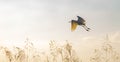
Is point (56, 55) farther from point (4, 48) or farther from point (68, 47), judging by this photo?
point (4, 48)

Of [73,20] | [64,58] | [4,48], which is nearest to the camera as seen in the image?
[73,20]

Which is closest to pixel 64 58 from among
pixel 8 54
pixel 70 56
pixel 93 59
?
pixel 70 56

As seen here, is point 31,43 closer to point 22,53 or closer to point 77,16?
point 22,53

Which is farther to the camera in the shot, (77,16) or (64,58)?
(64,58)

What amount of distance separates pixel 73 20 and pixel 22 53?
2.36 meters

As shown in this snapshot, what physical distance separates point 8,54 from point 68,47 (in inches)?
95.1

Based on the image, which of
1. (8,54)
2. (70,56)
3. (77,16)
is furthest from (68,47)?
(8,54)

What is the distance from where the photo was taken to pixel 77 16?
1054cm

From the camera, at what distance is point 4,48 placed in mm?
10789

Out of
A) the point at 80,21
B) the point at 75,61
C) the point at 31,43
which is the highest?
the point at 80,21

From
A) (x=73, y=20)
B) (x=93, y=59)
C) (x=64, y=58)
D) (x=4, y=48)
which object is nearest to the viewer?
(x=73, y=20)

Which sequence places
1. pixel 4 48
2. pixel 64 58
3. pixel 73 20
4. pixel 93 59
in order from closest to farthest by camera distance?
pixel 73 20
pixel 4 48
pixel 64 58
pixel 93 59

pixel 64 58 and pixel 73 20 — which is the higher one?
pixel 73 20

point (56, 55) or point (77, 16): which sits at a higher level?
point (77, 16)
